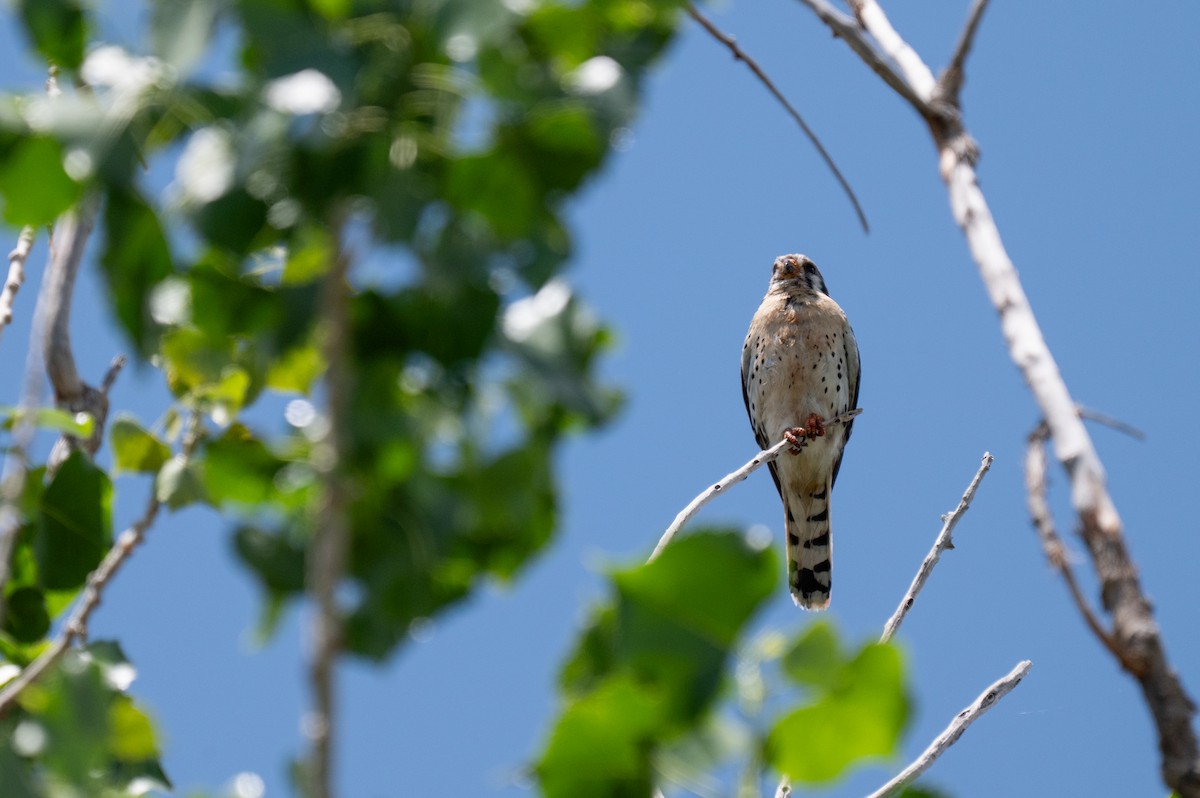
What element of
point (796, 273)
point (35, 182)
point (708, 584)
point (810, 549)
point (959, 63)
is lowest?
point (708, 584)

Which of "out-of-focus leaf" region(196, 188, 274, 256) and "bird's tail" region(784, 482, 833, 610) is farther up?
"bird's tail" region(784, 482, 833, 610)

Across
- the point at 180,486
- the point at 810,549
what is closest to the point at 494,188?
the point at 180,486

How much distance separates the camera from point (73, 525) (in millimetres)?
1783

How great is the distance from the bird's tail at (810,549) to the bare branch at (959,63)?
6062 millimetres

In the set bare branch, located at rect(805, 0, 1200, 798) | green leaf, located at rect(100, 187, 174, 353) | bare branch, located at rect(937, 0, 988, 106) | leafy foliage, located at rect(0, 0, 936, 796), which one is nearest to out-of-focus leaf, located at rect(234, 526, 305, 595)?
leafy foliage, located at rect(0, 0, 936, 796)

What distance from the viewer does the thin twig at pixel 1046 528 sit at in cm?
137

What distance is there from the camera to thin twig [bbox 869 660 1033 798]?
112 inches

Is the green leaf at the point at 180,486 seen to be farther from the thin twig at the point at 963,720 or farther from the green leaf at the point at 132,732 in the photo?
the thin twig at the point at 963,720

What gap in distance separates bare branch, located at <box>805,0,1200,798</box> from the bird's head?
649 cm

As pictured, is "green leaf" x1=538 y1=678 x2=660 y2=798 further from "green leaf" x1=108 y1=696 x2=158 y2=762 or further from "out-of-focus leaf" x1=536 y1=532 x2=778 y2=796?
"green leaf" x1=108 y1=696 x2=158 y2=762

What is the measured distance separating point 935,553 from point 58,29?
2785mm

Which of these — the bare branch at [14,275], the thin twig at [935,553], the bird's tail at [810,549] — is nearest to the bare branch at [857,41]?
the bare branch at [14,275]

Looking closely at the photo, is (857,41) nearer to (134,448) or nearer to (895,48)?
(895,48)

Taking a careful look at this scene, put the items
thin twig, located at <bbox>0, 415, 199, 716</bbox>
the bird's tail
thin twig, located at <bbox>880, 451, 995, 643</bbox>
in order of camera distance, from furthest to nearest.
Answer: the bird's tail
thin twig, located at <bbox>880, 451, 995, 643</bbox>
thin twig, located at <bbox>0, 415, 199, 716</bbox>
